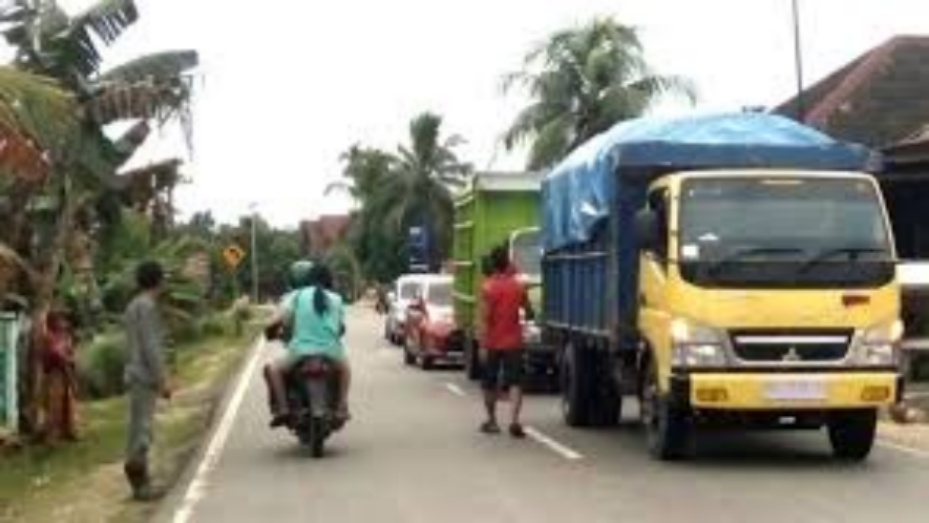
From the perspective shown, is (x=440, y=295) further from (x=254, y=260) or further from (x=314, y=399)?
(x=254, y=260)

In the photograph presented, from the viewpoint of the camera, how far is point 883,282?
15.9 meters

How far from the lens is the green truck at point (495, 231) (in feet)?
91.1

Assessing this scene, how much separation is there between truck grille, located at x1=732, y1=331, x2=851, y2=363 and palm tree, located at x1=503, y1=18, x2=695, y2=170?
110ft

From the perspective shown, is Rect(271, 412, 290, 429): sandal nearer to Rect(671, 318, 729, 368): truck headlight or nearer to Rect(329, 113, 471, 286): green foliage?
Rect(671, 318, 729, 368): truck headlight

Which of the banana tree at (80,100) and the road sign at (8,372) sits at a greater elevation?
the banana tree at (80,100)

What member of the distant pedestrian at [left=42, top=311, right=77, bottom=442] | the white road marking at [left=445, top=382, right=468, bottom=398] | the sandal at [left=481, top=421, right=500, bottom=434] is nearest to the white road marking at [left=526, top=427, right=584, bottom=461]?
the sandal at [left=481, top=421, right=500, bottom=434]

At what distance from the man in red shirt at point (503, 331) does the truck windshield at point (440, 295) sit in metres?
14.9

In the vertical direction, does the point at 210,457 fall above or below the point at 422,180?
below

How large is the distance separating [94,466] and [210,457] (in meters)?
1.09

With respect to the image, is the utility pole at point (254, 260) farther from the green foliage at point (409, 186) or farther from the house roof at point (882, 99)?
the house roof at point (882, 99)

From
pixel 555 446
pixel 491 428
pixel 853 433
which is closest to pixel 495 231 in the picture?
pixel 491 428

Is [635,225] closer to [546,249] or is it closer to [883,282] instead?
[883,282]

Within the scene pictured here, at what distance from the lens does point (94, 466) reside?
1775 centimetres

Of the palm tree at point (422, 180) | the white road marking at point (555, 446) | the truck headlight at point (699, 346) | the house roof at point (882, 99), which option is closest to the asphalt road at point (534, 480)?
the white road marking at point (555, 446)
